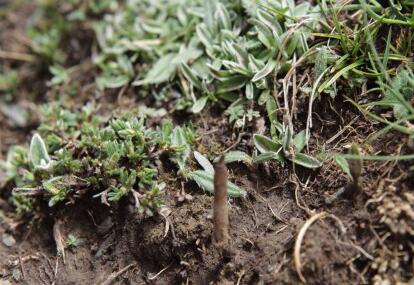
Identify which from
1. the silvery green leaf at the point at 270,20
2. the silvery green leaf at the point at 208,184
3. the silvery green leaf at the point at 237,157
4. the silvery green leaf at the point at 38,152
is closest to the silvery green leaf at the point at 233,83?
the silvery green leaf at the point at 270,20

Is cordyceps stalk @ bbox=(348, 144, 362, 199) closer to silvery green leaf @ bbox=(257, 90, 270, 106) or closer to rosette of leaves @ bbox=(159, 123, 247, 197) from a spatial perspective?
rosette of leaves @ bbox=(159, 123, 247, 197)

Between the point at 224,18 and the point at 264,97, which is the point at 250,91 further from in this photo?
the point at 224,18

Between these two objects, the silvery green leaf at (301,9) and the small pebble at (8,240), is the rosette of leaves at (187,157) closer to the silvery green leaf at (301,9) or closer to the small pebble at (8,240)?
the silvery green leaf at (301,9)

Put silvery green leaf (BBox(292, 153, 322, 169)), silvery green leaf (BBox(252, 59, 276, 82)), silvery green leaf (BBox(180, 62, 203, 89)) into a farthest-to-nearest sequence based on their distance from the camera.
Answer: silvery green leaf (BBox(180, 62, 203, 89)) → silvery green leaf (BBox(252, 59, 276, 82)) → silvery green leaf (BBox(292, 153, 322, 169))

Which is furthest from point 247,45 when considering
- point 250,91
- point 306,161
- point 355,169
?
point 355,169

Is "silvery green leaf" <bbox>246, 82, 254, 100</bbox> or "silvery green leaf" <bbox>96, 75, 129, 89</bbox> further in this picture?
"silvery green leaf" <bbox>96, 75, 129, 89</bbox>

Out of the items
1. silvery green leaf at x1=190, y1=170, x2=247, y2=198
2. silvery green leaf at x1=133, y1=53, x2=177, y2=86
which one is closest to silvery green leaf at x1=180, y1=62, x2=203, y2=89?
silvery green leaf at x1=133, y1=53, x2=177, y2=86

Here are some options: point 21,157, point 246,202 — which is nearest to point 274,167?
point 246,202
